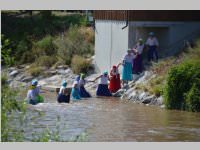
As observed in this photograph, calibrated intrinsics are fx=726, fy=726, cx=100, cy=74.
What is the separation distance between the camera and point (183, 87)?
26.3 meters

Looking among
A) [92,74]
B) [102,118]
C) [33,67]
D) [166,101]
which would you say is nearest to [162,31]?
[92,74]

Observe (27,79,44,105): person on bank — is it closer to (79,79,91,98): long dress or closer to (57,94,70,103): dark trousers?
(57,94,70,103): dark trousers

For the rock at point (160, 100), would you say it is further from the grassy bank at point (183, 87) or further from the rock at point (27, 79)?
the rock at point (27, 79)

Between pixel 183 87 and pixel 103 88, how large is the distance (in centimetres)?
579

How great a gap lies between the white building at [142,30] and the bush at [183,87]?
24.8ft

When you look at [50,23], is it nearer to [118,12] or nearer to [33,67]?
[33,67]

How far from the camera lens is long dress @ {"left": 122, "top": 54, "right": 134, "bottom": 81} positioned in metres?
32.2

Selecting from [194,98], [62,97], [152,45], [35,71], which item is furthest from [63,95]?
[35,71]

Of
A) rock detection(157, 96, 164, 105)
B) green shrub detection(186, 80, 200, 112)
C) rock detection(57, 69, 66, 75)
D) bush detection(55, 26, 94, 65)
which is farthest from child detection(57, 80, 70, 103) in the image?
bush detection(55, 26, 94, 65)

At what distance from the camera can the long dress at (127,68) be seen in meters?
32.2

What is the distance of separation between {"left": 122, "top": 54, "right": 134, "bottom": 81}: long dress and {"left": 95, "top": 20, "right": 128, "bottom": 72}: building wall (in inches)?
93.1

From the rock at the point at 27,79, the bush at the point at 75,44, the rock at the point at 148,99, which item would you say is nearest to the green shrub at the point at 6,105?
the rock at the point at 148,99

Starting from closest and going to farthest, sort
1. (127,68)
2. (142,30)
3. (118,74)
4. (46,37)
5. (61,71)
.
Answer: (118,74) → (127,68) → (142,30) → (61,71) → (46,37)

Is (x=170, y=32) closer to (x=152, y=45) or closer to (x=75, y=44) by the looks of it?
(x=152, y=45)
